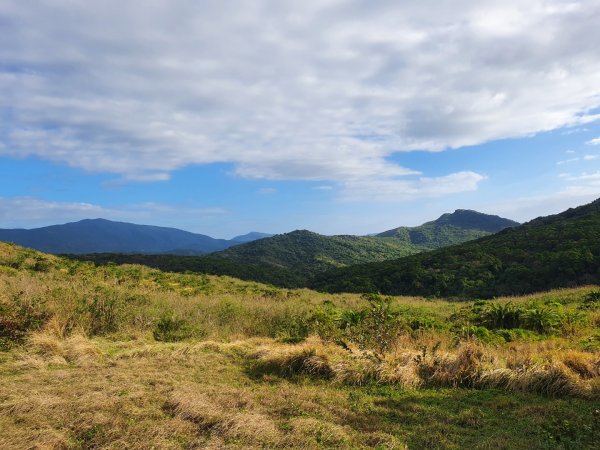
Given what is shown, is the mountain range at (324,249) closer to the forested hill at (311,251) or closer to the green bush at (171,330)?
the forested hill at (311,251)

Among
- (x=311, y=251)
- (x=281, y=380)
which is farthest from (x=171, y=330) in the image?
(x=311, y=251)

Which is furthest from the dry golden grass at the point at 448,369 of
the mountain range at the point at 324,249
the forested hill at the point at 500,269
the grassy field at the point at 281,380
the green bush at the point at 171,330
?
the mountain range at the point at 324,249

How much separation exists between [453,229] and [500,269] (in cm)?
12595

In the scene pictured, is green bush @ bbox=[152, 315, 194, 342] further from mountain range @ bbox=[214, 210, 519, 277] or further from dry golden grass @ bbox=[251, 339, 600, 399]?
mountain range @ bbox=[214, 210, 519, 277]

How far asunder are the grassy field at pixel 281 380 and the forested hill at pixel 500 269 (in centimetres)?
2571

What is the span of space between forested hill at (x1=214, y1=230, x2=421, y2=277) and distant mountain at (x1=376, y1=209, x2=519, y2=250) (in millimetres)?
32973

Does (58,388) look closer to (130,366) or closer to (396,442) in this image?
(130,366)

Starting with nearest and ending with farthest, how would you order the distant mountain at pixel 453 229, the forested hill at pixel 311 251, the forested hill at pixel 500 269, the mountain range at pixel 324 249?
the forested hill at pixel 500 269, the mountain range at pixel 324 249, the forested hill at pixel 311 251, the distant mountain at pixel 453 229

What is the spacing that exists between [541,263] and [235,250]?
7267cm

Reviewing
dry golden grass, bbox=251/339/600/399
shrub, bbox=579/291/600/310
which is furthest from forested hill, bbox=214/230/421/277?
dry golden grass, bbox=251/339/600/399

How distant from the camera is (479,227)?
16050cm

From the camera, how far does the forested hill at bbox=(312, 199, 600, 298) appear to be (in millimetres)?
33812

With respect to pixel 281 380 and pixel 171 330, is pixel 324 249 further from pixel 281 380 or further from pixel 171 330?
pixel 281 380

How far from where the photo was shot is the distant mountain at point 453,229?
14488cm
